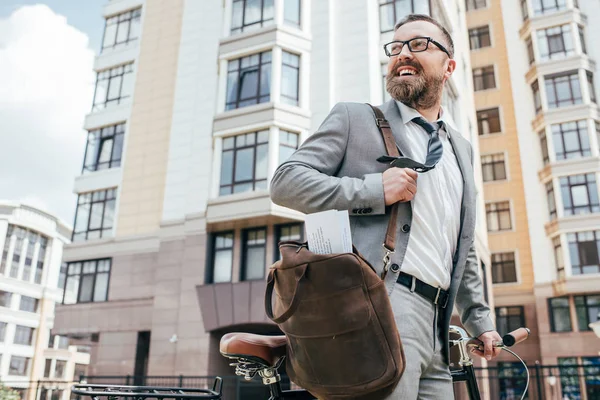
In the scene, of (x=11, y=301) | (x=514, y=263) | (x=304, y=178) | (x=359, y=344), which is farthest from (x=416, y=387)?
(x=11, y=301)

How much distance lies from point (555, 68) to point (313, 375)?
30288 mm

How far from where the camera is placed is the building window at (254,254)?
57.2ft

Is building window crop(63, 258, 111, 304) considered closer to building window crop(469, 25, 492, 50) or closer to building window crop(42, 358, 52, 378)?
building window crop(469, 25, 492, 50)

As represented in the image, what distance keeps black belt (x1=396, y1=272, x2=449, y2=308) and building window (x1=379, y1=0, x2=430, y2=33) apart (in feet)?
58.4

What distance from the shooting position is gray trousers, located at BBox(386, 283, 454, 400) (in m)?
1.75

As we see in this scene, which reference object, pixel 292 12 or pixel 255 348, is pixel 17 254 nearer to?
pixel 292 12

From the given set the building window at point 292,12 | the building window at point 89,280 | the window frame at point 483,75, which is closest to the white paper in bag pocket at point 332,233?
the building window at point 292,12

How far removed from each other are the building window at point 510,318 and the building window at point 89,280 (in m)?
18.3

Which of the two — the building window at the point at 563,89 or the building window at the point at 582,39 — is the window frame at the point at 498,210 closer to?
the building window at the point at 563,89

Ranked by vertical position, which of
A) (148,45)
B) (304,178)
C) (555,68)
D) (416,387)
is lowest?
(416,387)

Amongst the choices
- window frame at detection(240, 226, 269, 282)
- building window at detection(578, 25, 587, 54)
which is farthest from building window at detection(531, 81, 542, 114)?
window frame at detection(240, 226, 269, 282)

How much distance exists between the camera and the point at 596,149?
26328 mm

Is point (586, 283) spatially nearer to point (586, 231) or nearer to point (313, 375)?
point (586, 231)

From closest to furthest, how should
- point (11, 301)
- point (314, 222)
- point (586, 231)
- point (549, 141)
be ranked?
point (314, 222) → point (586, 231) → point (549, 141) → point (11, 301)
